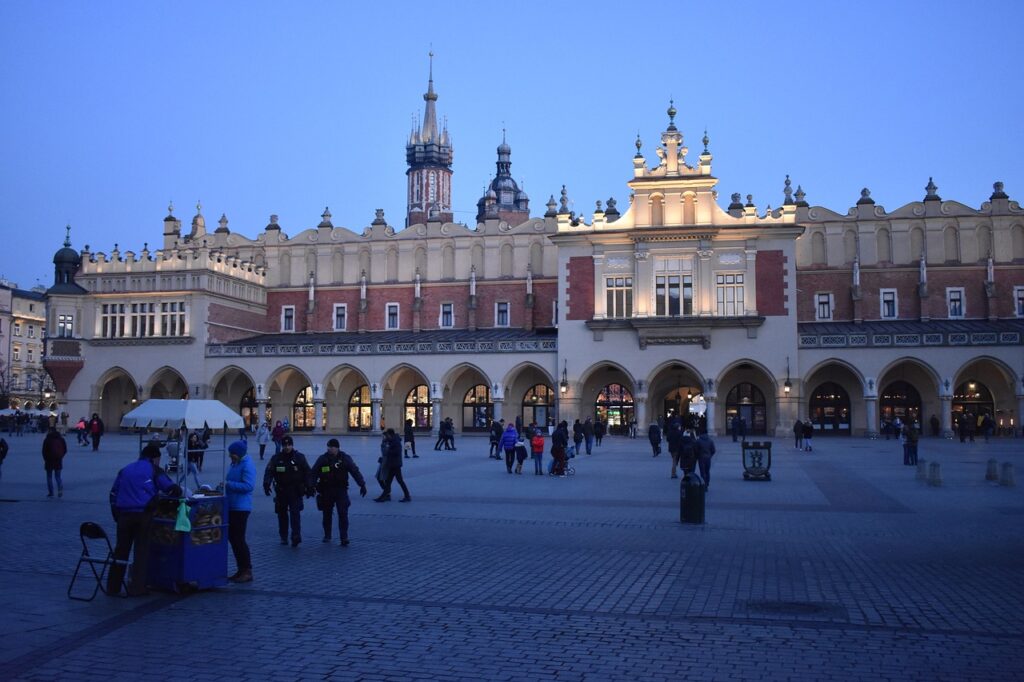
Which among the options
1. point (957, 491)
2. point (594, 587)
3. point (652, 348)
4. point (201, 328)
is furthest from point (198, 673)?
point (201, 328)

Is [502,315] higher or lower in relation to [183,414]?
higher

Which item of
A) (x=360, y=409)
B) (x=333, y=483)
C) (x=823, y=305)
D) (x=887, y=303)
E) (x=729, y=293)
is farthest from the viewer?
(x=360, y=409)

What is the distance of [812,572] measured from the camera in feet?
37.5

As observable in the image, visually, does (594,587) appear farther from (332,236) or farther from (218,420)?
(332,236)

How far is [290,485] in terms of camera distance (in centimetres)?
1352

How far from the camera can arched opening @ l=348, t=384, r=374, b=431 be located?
179 ft

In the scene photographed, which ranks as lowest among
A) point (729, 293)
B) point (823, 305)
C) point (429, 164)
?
point (823, 305)

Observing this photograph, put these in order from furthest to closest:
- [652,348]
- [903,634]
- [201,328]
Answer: [201,328] → [652,348] → [903,634]

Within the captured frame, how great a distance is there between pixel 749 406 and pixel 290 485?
39.0 m

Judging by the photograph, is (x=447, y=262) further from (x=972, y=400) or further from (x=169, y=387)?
(x=972, y=400)

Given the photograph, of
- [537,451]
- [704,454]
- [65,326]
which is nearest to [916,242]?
[537,451]

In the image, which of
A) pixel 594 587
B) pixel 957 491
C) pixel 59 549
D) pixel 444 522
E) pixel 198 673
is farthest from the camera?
pixel 957 491

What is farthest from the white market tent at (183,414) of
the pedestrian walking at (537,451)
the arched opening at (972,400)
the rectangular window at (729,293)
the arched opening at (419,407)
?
the arched opening at (972,400)

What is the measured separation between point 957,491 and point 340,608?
52.4ft
